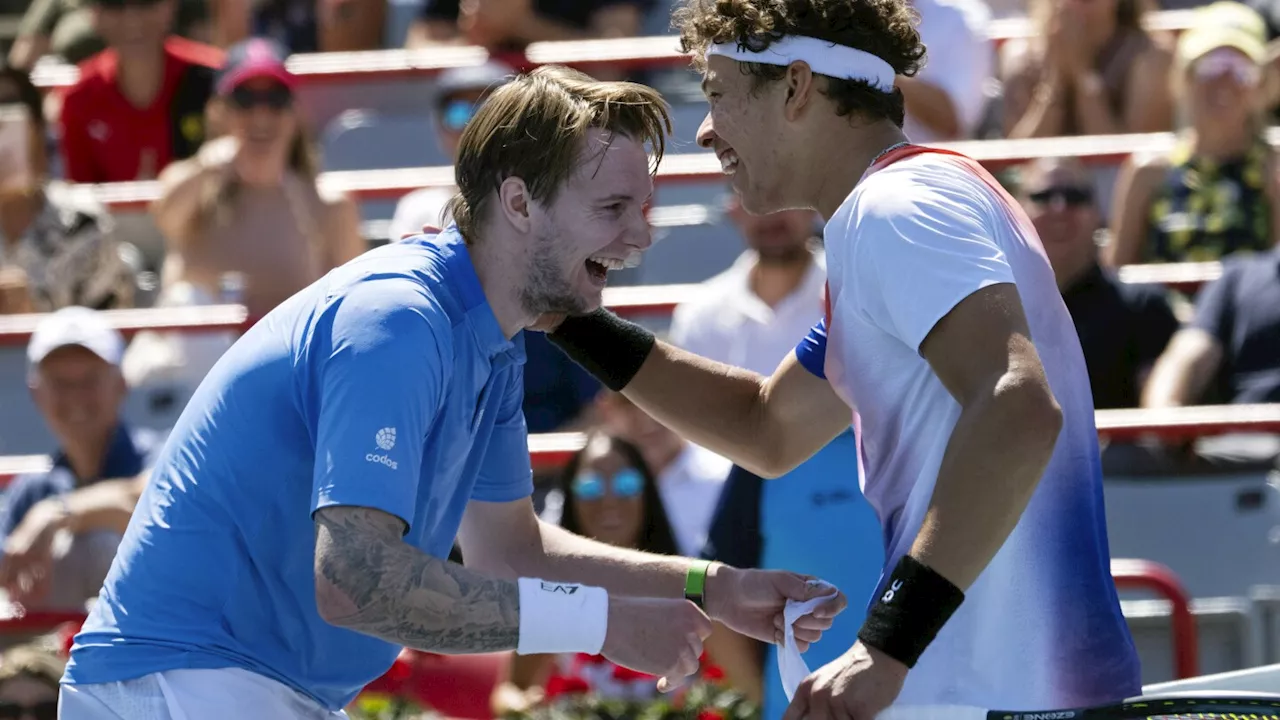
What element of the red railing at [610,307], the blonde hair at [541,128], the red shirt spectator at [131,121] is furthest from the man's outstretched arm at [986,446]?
the red shirt spectator at [131,121]

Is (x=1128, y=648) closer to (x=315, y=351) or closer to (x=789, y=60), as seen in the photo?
(x=789, y=60)

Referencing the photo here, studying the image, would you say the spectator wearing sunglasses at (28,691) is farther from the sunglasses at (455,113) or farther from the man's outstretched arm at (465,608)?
the sunglasses at (455,113)

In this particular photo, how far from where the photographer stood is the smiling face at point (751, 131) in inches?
116

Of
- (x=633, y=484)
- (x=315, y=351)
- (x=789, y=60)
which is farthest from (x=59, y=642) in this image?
(x=789, y=60)

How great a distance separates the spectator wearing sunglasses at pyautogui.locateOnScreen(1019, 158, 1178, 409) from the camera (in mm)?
5812

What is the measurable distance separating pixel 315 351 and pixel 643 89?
68cm

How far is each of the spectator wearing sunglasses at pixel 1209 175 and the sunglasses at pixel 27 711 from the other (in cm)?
389

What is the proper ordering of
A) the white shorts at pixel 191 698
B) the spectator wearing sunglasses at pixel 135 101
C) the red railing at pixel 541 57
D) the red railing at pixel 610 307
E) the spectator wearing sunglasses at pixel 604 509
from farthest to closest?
the spectator wearing sunglasses at pixel 135 101 < the red railing at pixel 541 57 < the red railing at pixel 610 307 < the spectator wearing sunglasses at pixel 604 509 < the white shorts at pixel 191 698

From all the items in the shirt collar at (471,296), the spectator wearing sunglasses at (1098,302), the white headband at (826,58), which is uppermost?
the white headband at (826,58)

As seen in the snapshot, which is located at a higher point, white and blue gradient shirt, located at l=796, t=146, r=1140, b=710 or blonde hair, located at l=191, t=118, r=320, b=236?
white and blue gradient shirt, located at l=796, t=146, r=1140, b=710

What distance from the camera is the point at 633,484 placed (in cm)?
522

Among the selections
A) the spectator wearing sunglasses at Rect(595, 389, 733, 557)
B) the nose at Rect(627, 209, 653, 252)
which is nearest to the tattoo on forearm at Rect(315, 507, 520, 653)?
the nose at Rect(627, 209, 653, 252)

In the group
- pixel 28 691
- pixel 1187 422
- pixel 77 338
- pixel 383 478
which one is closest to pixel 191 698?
pixel 383 478

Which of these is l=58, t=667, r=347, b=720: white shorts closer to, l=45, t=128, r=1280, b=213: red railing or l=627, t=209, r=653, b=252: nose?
l=627, t=209, r=653, b=252: nose
